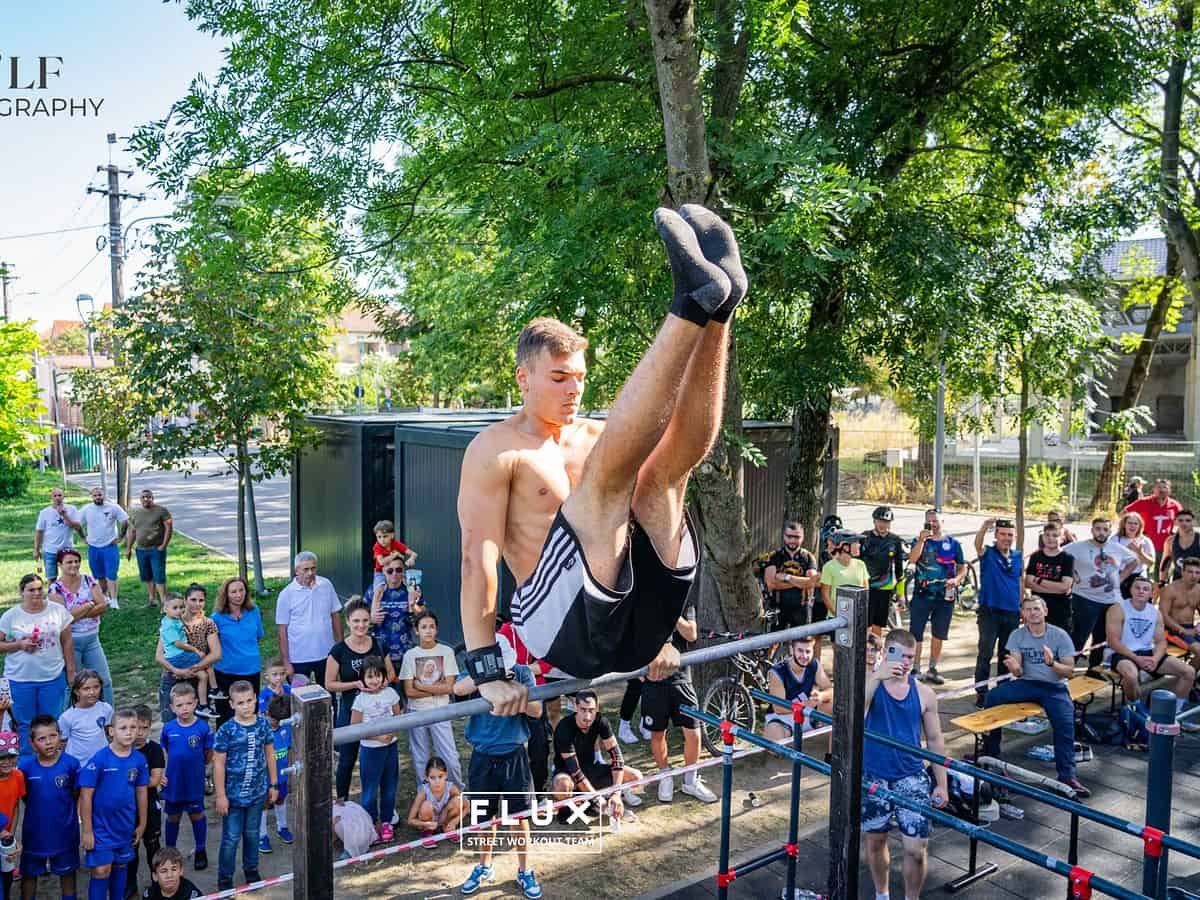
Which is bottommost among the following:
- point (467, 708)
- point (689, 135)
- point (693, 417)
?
point (467, 708)

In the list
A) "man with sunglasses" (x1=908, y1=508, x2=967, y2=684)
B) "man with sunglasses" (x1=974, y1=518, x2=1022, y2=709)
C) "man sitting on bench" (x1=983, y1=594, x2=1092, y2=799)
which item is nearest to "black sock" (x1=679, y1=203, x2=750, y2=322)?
"man sitting on bench" (x1=983, y1=594, x2=1092, y2=799)

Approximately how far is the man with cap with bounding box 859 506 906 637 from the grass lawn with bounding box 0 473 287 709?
611cm

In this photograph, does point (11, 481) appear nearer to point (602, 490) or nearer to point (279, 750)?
point (279, 750)

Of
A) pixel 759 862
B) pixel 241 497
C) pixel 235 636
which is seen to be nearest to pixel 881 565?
pixel 759 862

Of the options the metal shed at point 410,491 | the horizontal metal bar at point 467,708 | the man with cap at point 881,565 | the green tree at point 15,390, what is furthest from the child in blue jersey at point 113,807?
the green tree at point 15,390

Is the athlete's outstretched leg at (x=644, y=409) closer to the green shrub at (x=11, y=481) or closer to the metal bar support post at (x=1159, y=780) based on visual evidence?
the metal bar support post at (x=1159, y=780)

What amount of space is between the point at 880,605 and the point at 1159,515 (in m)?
4.40

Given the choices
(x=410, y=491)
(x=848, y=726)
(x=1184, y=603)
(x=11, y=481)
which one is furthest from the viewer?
(x=11, y=481)

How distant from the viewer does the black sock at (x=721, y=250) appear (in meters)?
2.11

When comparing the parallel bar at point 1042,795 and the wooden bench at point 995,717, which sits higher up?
the parallel bar at point 1042,795

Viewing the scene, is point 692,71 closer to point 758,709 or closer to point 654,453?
point 654,453

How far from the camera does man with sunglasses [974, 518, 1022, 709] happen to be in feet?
26.9

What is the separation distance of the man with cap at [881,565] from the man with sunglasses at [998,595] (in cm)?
83

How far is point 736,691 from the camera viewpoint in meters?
7.62
